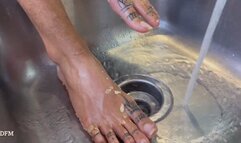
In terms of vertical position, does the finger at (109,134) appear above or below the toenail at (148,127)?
above

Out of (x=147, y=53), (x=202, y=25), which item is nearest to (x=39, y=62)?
(x=147, y=53)

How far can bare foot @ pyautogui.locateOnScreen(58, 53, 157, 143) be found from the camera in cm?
64

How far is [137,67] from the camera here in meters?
0.78

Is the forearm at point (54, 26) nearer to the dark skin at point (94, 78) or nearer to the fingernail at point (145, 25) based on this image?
the dark skin at point (94, 78)

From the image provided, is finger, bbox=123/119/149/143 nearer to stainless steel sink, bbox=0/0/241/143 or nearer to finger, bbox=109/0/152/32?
stainless steel sink, bbox=0/0/241/143

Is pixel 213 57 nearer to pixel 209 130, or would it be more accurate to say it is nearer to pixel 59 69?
pixel 209 130

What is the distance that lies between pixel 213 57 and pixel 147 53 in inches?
4.8

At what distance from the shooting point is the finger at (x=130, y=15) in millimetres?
627

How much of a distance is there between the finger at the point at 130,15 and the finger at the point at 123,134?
15 centimetres

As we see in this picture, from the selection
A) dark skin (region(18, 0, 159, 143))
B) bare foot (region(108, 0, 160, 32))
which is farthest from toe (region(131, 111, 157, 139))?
bare foot (region(108, 0, 160, 32))

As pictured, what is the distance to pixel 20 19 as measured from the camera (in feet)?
2.40

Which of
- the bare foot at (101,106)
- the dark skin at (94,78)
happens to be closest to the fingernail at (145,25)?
the dark skin at (94,78)

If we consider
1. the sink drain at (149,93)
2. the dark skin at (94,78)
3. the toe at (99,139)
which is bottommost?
the sink drain at (149,93)

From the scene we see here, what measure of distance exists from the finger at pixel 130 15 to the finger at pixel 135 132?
0.46 ft
